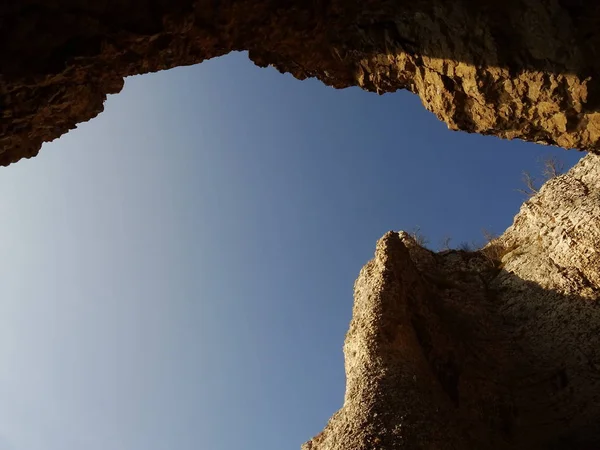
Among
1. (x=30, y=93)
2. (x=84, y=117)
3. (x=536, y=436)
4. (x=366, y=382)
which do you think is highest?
(x=84, y=117)

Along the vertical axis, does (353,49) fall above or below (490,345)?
above

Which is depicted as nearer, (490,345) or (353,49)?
(353,49)

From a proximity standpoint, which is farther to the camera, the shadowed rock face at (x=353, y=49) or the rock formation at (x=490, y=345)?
the rock formation at (x=490, y=345)

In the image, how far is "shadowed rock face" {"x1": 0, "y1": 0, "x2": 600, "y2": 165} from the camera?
6.52m

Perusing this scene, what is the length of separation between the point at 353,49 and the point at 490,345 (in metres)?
12.7

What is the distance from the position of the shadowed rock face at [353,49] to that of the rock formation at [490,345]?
8411 millimetres

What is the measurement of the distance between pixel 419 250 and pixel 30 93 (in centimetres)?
1863

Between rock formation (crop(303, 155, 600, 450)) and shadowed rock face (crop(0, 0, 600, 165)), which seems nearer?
shadowed rock face (crop(0, 0, 600, 165))

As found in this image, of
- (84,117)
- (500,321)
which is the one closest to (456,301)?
(500,321)

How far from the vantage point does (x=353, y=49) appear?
9.59m

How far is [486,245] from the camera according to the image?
77.8ft

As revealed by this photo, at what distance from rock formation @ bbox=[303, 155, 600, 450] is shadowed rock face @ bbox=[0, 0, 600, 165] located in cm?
841

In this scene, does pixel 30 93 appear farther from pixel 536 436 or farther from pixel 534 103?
pixel 536 436

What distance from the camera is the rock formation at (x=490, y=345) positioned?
13195 mm
